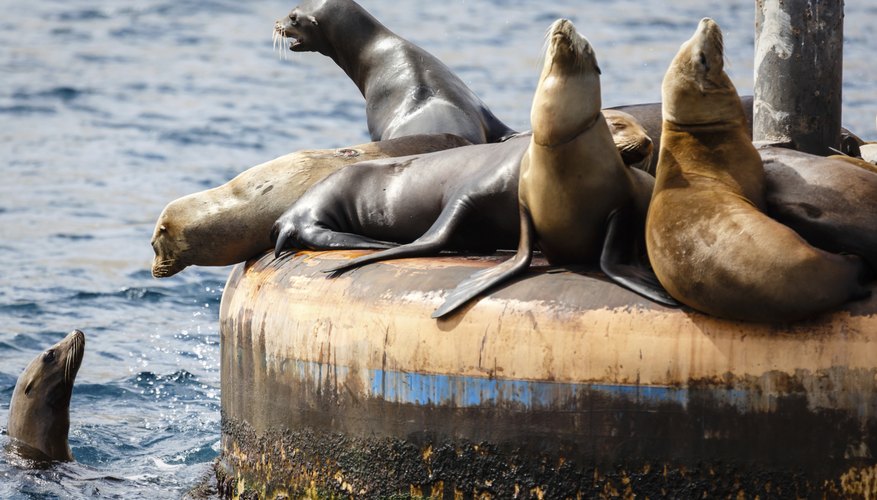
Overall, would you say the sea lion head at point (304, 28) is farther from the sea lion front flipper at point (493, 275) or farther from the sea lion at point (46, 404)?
the sea lion front flipper at point (493, 275)

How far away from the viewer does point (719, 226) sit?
3.89m

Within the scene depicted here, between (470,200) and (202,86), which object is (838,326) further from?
(202,86)

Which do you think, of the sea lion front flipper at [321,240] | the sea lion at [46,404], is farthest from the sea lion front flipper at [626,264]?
the sea lion at [46,404]

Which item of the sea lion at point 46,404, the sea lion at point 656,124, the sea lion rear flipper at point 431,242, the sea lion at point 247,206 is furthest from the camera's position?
the sea lion at point 46,404

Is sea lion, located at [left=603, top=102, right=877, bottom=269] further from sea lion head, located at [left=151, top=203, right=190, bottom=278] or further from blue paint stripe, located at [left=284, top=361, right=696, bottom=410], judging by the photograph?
sea lion head, located at [left=151, top=203, right=190, bottom=278]

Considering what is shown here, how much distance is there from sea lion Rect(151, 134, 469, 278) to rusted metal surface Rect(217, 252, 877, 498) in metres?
1.35

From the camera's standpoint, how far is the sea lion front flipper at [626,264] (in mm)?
3973

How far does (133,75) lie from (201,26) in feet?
13.8

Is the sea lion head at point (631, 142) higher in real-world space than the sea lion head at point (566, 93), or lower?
lower

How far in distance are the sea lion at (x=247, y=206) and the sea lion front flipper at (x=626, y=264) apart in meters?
1.80

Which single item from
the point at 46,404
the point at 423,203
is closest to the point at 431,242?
the point at 423,203

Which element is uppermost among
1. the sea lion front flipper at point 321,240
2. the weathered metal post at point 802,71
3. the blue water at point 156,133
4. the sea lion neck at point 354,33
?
the weathered metal post at point 802,71

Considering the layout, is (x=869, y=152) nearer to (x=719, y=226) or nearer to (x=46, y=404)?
(x=719, y=226)

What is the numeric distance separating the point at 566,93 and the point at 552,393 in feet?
3.28
